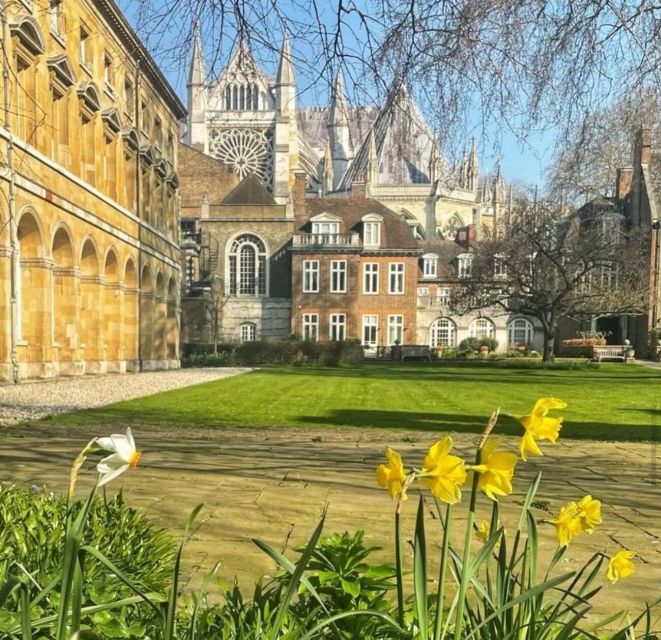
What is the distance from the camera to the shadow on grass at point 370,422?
32.7 feet

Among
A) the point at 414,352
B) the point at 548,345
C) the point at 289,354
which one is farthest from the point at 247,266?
the point at 548,345

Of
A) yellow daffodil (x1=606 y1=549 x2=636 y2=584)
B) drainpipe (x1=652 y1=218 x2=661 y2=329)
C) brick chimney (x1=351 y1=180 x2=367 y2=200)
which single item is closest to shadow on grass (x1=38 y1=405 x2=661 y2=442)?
yellow daffodil (x1=606 y1=549 x2=636 y2=584)

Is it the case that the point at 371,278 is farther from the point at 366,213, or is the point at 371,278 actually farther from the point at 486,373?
the point at 486,373

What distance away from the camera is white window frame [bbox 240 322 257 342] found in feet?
161

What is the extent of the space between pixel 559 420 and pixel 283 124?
6806 centimetres

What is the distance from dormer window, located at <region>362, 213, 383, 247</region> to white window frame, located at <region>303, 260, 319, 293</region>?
4117mm

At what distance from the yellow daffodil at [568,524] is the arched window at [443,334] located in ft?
162

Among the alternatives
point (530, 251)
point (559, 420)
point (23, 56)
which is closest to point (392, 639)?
point (559, 420)

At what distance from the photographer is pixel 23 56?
17.9 m

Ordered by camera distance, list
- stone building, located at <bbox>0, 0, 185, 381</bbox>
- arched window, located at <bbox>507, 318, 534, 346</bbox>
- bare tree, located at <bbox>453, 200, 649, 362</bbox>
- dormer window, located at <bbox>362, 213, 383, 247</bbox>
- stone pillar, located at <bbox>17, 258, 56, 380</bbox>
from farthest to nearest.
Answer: arched window, located at <bbox>507, 318, 534, 346</bbox> → dormer window, located at <bbox>362, 213, 383, 247</bbox> → bare tree, located at <bbox>453, 200, 649, 362</bbox> → stone pillar, located at <bbox>17, 258, 56, 380</bbox> → stone building, located at <bbox>0, 0, 185, 381</bbox>

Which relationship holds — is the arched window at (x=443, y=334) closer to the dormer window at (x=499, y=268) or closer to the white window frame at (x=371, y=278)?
the white window frame at (x=371, y=278)

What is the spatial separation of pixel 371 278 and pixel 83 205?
2775 centimetres

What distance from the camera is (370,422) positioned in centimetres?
1102

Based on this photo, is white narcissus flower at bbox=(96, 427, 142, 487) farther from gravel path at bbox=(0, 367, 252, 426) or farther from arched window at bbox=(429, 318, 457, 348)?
arched window at bbox=(429, 318, 457, 348)
